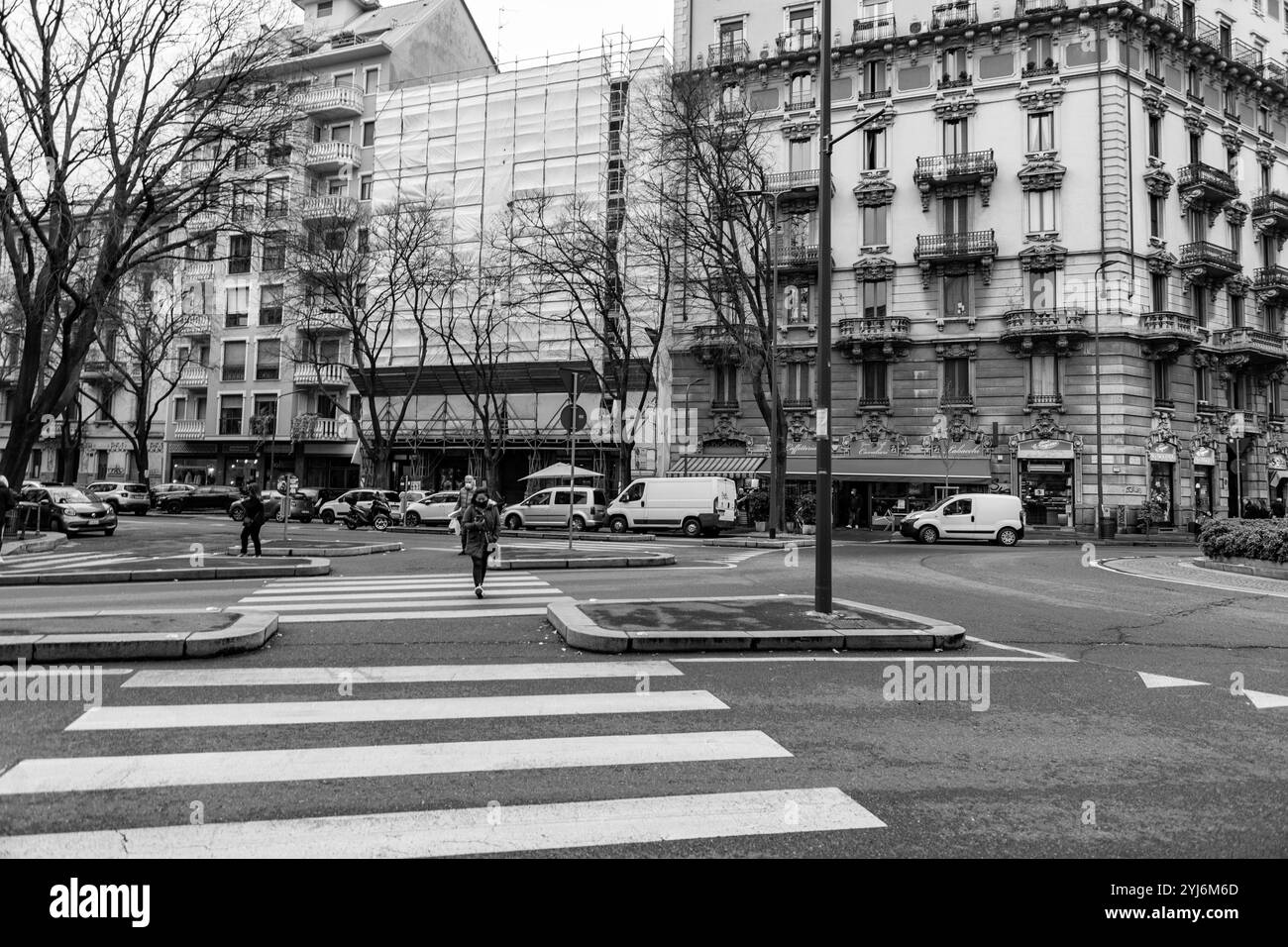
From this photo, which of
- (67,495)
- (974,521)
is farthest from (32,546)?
(974,521)

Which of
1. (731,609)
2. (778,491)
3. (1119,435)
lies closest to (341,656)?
(731,609)

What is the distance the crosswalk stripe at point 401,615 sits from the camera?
962 centimetres

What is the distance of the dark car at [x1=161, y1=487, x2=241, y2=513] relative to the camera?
44.4m

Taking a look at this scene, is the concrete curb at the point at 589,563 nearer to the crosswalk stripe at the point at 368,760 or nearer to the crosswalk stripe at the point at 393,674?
the crosswalk stripe at the point at 393,674

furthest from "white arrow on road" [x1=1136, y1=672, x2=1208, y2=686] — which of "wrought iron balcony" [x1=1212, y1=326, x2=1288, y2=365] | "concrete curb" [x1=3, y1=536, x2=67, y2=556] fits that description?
"wrought iron balcony" [x1=1212, y1=326, x2=1288, y2=365]

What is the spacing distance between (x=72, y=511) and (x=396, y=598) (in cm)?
2064

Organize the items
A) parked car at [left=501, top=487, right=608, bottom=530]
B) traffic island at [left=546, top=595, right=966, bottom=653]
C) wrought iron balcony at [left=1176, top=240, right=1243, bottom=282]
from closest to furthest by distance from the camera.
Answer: traffic island at [left=546, top=595, right=966, bottom=653] < parked car at [left=501, top=487, right=608, bottom=530] < wrought iron balcony at [left=1176, top=240, right=1243, bottom=282]

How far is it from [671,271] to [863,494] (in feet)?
43.3

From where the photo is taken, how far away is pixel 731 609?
9828 mm

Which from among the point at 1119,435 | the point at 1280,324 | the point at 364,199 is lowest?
the point at 1119,435

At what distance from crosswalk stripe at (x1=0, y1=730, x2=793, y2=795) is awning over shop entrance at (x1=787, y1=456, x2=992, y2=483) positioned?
103 ft

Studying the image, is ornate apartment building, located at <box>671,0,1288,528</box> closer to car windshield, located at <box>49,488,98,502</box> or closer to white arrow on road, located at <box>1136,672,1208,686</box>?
car windshield, located at <box>49,488,98,502</box>

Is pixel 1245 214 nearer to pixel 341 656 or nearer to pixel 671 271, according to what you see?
pixel 671 271
